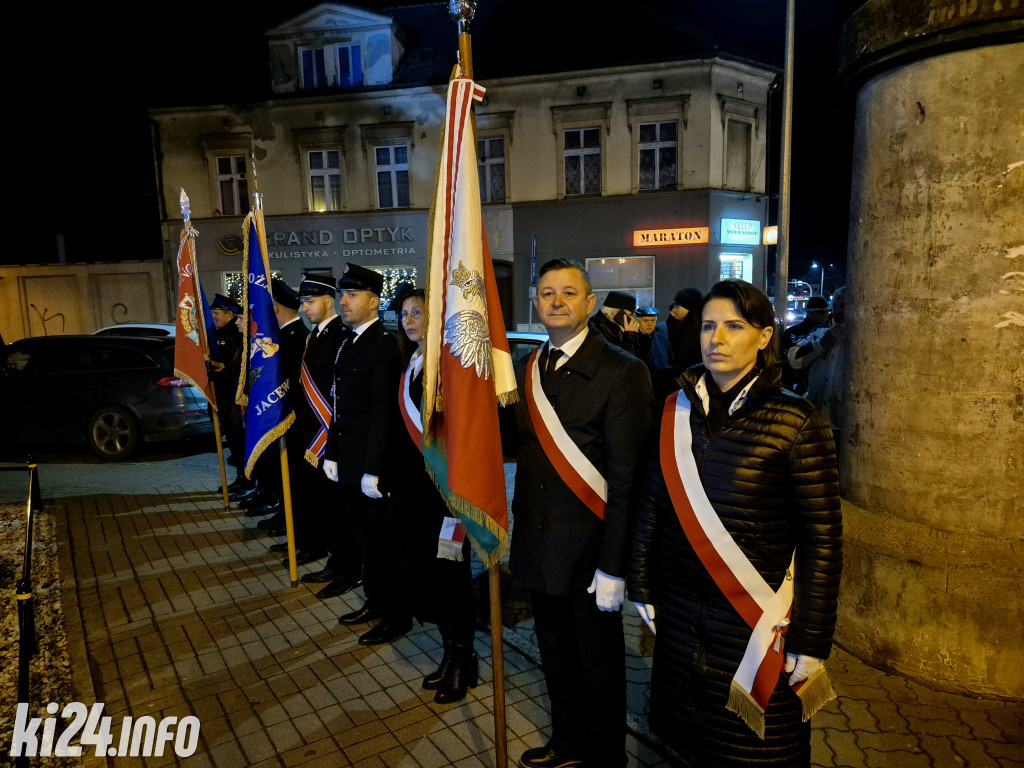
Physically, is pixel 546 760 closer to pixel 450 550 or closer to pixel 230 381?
pixel 450 550

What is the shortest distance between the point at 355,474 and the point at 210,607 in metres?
1.61

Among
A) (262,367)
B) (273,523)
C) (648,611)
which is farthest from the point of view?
(273,523)

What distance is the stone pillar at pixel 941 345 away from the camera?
125 inches

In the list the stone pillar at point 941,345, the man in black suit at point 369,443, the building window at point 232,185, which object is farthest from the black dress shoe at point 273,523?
the building window at point 232,185

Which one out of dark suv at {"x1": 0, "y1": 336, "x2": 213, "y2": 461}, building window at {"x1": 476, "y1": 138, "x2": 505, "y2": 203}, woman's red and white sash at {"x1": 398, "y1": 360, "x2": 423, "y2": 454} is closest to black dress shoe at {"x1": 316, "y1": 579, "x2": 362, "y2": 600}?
woman's red and white sash at {"x1": 398, "y1": 360, "x2": 423, "y2": 454}

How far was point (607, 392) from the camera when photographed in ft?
8.74

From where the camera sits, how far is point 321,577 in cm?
516

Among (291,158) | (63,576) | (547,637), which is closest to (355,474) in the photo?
(547,637)

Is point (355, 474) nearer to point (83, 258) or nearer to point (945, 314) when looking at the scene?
point (945, 314)

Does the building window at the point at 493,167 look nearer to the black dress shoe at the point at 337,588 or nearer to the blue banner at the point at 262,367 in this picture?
the blue banner at the point at 262,367

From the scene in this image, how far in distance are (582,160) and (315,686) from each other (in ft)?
62.2

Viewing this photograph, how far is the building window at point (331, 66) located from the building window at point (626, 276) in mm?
9814

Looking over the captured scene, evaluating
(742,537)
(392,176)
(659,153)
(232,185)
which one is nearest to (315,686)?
(742,537)

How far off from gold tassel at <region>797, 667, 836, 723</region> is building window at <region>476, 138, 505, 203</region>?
19.8 meters
